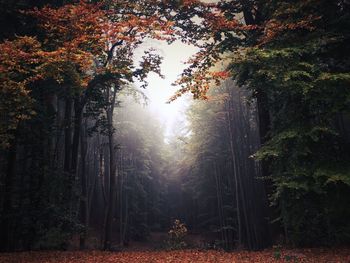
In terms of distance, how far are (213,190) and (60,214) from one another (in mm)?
19342

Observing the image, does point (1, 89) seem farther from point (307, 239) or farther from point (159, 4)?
point (307, 239)

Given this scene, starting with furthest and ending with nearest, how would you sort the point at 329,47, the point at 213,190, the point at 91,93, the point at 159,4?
1. the point at 213,190
2. the point at 91,93
3. the point at 159,4
4. the point at 329,47

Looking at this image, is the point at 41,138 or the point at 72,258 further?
the point at 41,138

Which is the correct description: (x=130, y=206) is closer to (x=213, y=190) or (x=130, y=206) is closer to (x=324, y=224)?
(x=213, y=190)

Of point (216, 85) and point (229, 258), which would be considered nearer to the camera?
point (229, 258)

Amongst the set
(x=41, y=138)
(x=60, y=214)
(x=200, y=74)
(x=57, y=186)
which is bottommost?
(x=60, y=214)

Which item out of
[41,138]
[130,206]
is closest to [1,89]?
[41,138]

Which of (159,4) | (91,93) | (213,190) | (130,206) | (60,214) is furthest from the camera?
(130,206)

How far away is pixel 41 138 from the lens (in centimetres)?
1250

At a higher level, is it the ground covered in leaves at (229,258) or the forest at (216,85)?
the forest at (216,85)

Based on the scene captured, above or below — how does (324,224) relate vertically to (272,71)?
below

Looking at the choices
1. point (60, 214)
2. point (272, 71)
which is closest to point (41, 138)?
point (60, 214)

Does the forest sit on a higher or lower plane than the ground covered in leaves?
higher

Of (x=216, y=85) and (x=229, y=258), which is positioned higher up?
(x=216, y=85)
